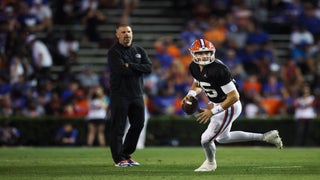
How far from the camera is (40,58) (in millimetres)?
23125

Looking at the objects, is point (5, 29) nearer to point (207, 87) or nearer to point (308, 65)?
point (308, 65)

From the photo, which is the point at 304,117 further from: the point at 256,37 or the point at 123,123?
the point at 123,123

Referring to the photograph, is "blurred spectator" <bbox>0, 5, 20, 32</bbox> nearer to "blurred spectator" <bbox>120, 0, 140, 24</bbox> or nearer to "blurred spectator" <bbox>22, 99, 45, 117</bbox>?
"blurred spectator" <bbox>22, 99, 45, 117</bbox>

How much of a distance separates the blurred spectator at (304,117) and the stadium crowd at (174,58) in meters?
0.38

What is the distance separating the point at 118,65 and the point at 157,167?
1.72 meters

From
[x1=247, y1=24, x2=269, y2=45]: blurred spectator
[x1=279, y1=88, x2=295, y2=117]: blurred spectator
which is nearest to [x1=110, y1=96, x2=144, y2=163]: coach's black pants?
[x1=279, y1=88, x2=295, y2=117]: blurred spectator

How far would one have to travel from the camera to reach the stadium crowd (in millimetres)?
22625

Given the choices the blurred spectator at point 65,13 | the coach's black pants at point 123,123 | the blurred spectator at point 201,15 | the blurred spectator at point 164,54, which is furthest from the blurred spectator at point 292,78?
the coach's black pants at point 123,123

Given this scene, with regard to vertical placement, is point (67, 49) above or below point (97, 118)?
above

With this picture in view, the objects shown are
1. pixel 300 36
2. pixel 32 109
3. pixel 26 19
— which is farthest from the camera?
pixel 300 36

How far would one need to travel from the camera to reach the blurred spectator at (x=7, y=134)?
21.2 m

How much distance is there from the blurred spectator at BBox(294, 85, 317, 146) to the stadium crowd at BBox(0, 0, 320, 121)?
1.26 ft

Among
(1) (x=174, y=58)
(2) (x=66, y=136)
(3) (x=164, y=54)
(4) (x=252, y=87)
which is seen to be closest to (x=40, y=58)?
(2) (x=66, y=136)

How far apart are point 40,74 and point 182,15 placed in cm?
595
